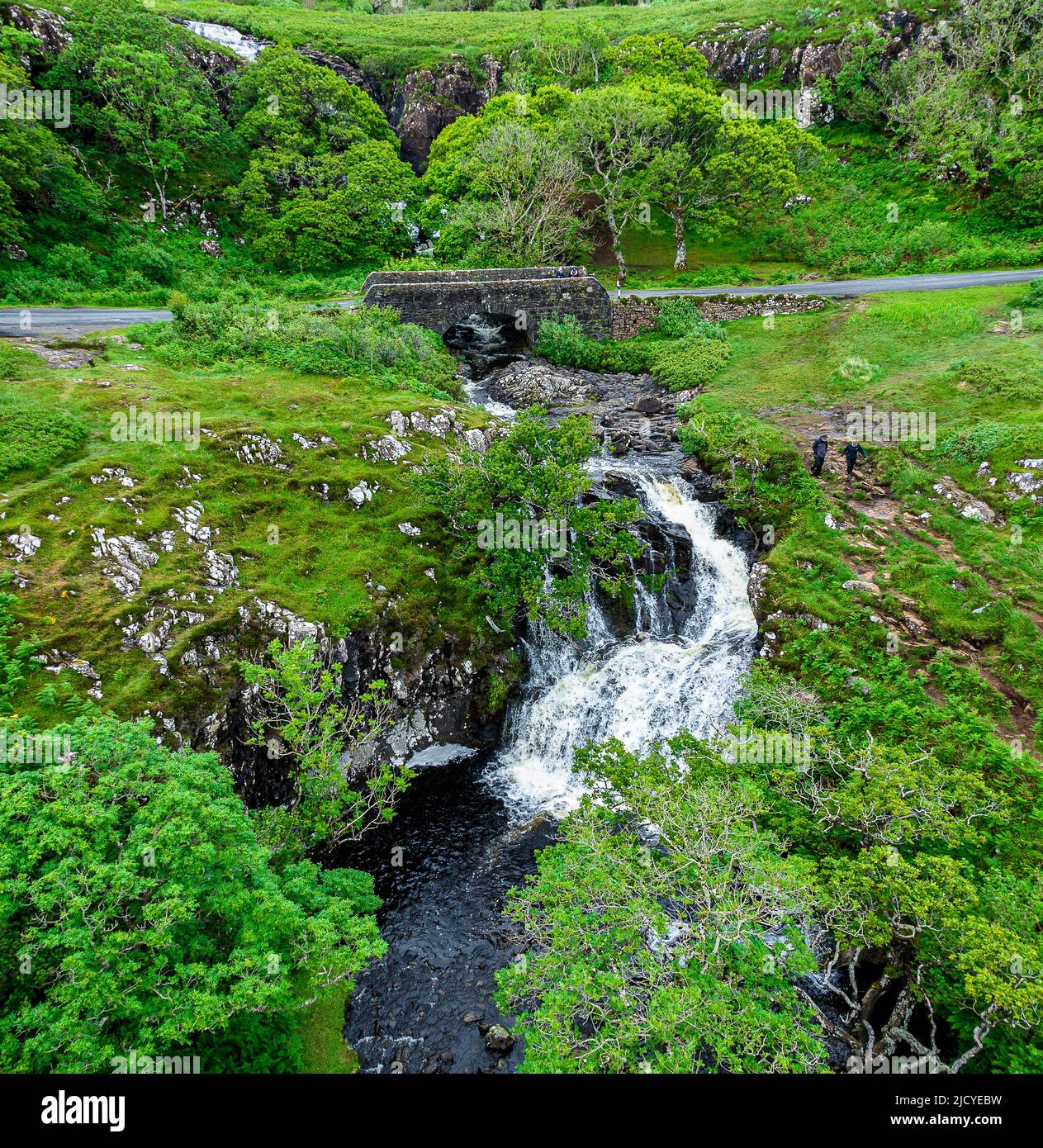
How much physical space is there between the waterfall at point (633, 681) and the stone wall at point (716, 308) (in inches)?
992

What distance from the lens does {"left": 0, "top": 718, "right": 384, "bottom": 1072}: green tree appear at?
8922mm

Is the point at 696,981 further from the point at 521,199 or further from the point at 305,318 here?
the point at 521,199

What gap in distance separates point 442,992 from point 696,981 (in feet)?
23.7

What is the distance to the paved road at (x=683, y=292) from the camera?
31.3m

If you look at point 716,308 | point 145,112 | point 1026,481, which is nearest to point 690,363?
point 716,308

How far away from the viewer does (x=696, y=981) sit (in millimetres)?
10688

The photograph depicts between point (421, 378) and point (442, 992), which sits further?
point (421, 378)

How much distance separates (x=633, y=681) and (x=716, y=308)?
34673 mm

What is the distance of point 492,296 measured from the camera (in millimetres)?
42719

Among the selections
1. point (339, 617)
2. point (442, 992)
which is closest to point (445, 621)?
point (339, 617)

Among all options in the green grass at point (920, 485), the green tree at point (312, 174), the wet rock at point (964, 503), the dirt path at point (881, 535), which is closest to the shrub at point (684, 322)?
the green grass at point (920, 485)

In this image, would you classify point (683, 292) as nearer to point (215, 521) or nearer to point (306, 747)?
point (215, 521)

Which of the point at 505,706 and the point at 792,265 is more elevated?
the point at 792,265

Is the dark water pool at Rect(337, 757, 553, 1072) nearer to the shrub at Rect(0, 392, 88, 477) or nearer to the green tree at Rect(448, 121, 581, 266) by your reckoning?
the shrub at Rect(0, 392, 88, 477)
